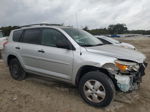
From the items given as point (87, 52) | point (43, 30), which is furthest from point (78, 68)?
point (43, 30)

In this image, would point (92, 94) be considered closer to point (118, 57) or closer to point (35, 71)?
point (118, 57)

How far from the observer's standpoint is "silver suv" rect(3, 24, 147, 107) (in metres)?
3.26

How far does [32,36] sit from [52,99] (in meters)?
1.90

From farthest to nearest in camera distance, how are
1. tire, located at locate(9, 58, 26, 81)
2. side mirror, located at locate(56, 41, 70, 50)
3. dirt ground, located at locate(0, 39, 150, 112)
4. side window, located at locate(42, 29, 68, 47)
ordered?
tire, located at locate(9, 58, 26, 81), side window, located at locate(42, 29, 68, 47), side mirror, located at locate(56, 41, 70, 50), dirt ground, located at locate(0, 39, 150, 112)

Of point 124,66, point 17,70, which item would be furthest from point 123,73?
point 17,70

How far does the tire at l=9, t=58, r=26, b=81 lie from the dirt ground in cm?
19

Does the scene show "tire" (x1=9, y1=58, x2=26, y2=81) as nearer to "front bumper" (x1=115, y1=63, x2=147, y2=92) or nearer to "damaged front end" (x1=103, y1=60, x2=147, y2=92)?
"damaged front end" (x1=103, y1=60, x2=147, y2=92)

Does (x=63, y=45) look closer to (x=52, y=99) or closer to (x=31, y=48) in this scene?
(x=31, y=48)

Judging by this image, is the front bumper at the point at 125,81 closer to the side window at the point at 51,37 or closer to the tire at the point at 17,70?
the side window at the point at 51,37

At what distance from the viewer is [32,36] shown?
15.3 feet

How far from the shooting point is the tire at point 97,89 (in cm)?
323

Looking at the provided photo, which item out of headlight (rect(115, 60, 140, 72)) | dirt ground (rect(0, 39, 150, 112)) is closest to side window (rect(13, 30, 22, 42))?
dirt ground (rect(0, 39, 150, 112))

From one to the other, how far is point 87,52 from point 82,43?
43cm

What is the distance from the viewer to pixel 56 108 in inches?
135
